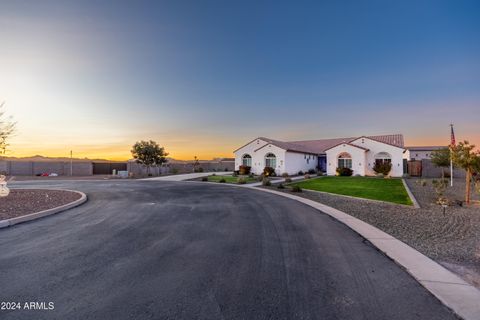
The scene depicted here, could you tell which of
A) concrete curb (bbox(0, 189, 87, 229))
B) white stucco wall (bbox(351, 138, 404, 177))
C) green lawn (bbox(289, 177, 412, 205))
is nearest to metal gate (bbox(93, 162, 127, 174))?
concrete curb (bbox(0, 189, 87, 229))

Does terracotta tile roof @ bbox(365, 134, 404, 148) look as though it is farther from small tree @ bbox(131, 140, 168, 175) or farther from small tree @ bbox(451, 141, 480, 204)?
small tree @ bbox(131, 140, 168, 175)

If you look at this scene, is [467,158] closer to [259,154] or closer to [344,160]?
[344,160]

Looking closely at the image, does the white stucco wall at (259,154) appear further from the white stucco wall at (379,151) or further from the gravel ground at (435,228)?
the gravel ground at (435,228)

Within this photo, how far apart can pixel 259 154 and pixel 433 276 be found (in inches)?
1083

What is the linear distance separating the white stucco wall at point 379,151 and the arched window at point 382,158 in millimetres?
264

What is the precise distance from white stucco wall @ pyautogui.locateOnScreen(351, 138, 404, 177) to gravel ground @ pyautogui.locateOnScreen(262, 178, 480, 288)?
18.4 meters

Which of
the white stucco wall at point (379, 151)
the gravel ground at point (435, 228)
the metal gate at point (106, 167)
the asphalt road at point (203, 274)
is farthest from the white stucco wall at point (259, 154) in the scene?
the asphalt road at point (203, 274)

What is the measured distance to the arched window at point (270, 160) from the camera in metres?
29.8

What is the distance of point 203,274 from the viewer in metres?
3.54

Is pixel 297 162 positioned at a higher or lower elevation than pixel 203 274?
higher

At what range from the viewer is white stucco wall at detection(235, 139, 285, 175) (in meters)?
29.0

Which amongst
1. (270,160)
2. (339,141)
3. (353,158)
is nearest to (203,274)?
(270,160)

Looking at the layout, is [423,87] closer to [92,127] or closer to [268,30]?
[268,30]

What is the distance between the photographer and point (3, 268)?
3.76m
